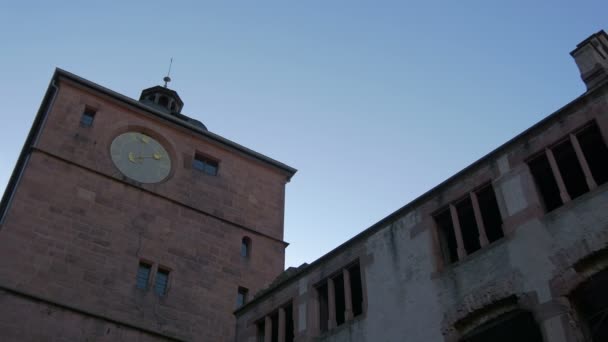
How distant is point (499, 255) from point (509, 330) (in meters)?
1.42

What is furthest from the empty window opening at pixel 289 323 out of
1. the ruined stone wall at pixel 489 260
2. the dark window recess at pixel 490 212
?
the dark window recess at pixel 490 212

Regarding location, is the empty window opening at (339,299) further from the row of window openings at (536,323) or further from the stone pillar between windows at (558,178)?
the stone pillar between windows at (558,178)

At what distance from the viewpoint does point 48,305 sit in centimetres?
2450

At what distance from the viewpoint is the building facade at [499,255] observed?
1305 centimetres

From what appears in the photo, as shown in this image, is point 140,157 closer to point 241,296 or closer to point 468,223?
point 241,296

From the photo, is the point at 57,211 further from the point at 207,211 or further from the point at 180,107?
the point at 180,107

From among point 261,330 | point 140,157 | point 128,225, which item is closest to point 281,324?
point 261,330

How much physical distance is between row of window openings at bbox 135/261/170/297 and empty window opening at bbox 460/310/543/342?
1603cm

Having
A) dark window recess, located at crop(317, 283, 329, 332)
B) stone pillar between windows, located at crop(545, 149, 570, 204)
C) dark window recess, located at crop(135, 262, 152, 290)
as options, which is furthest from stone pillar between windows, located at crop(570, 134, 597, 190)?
→ dark window recess, located at crop(135, 262, 152, 290)

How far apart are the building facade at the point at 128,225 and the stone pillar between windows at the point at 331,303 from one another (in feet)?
34.1

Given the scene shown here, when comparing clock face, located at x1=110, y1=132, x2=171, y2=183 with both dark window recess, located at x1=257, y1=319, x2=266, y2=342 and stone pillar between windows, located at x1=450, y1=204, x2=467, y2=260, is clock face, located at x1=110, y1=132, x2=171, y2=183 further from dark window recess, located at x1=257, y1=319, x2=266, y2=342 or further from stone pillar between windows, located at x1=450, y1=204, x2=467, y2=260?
stone pillar between windows, located at x1=450, y1=204, x2=467, y2=260

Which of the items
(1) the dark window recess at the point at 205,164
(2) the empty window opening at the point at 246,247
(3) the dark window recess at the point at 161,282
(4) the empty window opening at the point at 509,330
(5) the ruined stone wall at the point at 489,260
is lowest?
(4) the empty window opening at the point at 509,330

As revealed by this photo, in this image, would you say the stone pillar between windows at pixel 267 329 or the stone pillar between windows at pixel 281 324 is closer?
the stone pillar between windows at pixel 281 324

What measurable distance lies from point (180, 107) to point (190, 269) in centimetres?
1288
